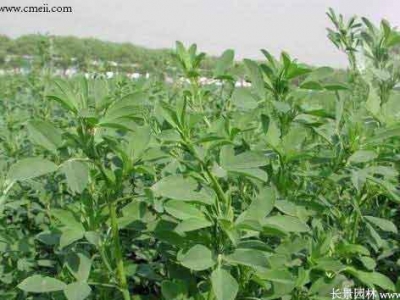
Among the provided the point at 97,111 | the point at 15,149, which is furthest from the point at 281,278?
the point at 15,149

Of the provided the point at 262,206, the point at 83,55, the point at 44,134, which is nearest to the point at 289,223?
the point at 262,206

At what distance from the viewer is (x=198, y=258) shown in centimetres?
82

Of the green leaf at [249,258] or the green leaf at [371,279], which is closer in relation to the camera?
the green leaf at [249,258]

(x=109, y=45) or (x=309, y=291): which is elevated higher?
(x=109, y=45)

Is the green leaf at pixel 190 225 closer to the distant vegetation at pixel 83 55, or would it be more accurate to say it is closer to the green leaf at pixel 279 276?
the green leaf at pixel 279 276

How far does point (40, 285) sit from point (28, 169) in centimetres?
24

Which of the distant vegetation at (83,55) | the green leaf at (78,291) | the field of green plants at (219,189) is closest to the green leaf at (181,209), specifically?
the field of green plants at (219,189)

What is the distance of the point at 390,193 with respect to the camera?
43.0 inches

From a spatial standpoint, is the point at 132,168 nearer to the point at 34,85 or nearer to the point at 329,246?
the point at 329,246

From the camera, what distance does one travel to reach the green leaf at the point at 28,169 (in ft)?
2.60

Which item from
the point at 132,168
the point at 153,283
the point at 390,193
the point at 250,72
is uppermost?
the point at 250,72

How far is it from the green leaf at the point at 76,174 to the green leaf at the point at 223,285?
249 mm

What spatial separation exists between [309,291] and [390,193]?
0.88ft

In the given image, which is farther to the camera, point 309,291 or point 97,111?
point 309,291
